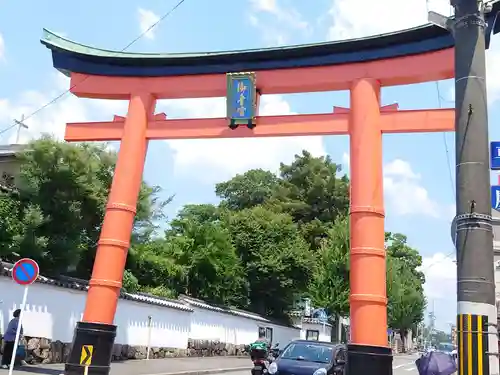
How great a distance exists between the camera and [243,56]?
12.9 m

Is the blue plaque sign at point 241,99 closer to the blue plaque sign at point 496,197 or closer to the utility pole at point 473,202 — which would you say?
the blue plaque sign at point 496,197

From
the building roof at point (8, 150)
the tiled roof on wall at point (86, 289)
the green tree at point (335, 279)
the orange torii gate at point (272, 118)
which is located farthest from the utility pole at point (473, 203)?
the green tree at point (335, 279)

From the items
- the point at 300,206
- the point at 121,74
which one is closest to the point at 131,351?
the point at 121,74

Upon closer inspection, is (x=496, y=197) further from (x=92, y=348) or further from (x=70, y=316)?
(x=70, y=316)

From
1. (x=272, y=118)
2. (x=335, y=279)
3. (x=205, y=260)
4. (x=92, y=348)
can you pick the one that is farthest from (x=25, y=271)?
(x=335, y=279)

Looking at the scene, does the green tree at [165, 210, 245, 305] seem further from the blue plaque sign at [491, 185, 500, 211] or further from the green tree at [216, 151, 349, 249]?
the blue plaque sign at [491, 185, 500, 211]

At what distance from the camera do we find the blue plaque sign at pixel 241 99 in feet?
41.2

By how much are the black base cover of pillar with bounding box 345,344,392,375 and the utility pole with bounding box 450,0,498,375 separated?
17.2 ft

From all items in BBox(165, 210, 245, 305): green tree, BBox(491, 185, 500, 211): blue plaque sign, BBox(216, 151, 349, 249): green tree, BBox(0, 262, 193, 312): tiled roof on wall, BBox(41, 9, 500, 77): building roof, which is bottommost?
BBox(0, 262, 193, 312): tiled roof on wall

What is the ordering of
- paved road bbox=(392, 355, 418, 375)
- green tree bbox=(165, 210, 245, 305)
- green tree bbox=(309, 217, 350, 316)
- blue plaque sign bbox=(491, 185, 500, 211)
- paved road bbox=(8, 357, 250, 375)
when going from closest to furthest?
1. blue plaque sign bbox=(491, 185, 500, 211)
2. paved road bbox=(8, 357, 250, 375)
3. paved road bbox=(392, 355, 418, 375)
4. green tree bbox=(165, 210, 245, 305)
5. green tree bbox=(309, 217, 350, 316)

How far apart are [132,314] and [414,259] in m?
55.0

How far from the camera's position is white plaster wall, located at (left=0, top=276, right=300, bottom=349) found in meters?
15.0

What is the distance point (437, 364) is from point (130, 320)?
1450 centimetres

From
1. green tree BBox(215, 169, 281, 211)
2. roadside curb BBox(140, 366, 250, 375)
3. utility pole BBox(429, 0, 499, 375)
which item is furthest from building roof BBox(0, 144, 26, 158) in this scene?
green tree BBox(215, 169, 281, 211)
